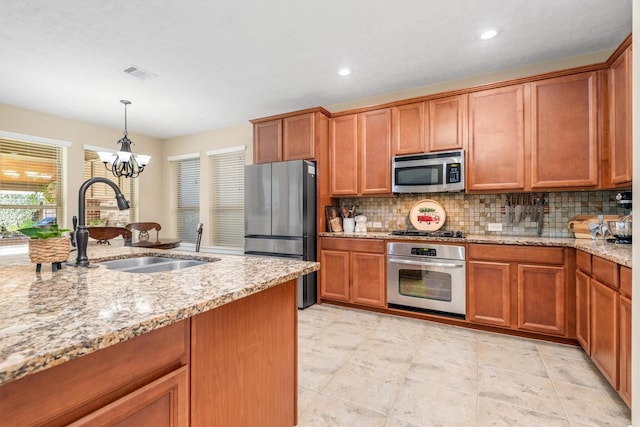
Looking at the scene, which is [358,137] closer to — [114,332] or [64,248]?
[64,248]

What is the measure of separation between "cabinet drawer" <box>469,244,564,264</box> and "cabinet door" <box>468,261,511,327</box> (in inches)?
2.5

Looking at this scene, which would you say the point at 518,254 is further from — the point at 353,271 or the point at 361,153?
the point at 361,153

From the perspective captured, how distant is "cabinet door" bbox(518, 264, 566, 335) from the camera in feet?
8.15

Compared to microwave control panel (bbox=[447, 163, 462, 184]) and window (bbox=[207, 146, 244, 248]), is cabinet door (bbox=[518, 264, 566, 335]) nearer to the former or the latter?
microwave control panel (bbox=[447, 163, 462, 184])

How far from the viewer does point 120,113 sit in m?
4.24

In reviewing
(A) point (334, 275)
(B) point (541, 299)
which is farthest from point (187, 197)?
(B) point (541, 299)

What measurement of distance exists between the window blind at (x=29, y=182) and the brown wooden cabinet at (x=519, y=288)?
538cm

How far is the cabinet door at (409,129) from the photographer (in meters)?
3.30

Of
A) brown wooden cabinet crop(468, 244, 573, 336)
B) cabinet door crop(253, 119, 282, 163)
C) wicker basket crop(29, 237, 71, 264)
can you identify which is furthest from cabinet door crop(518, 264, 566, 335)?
wicker basket crop(29, 237, 71, 264)

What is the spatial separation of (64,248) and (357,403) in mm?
1725

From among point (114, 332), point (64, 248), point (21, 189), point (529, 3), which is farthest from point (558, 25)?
point (21, 189)

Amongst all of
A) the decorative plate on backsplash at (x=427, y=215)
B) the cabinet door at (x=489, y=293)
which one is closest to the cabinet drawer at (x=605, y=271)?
the cabinet door at (x=489, y=293)

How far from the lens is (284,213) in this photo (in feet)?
11.7

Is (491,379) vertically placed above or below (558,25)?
below
